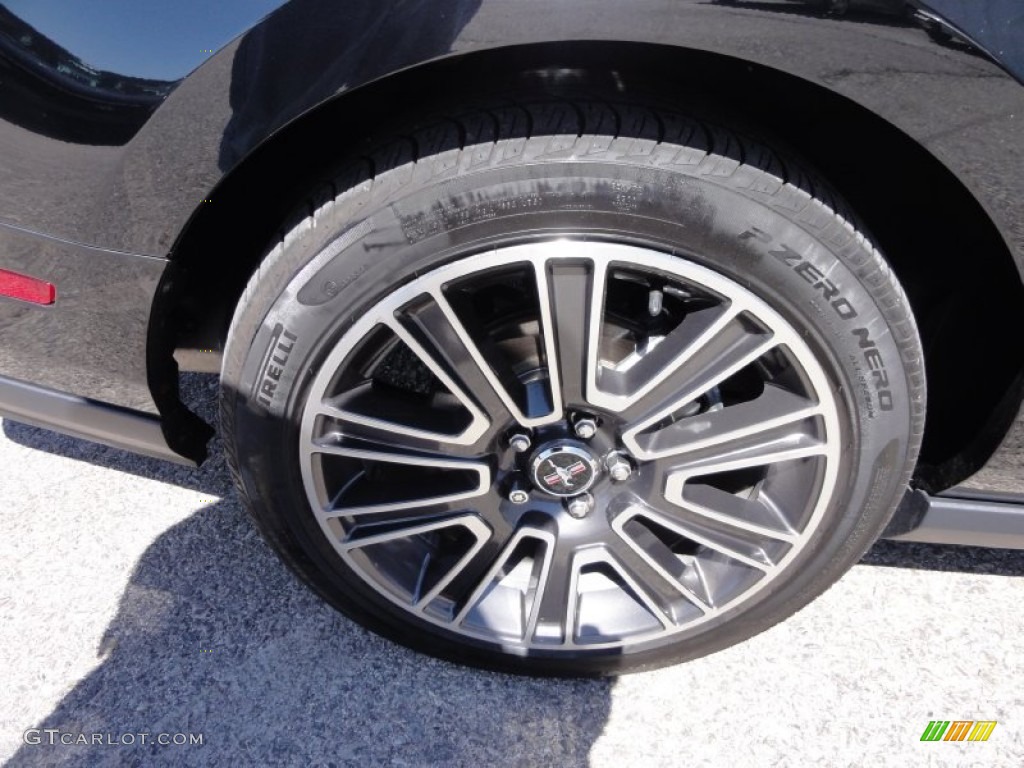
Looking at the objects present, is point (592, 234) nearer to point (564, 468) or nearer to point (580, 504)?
point (564, 468)

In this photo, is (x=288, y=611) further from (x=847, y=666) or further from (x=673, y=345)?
(x=847, y=666)

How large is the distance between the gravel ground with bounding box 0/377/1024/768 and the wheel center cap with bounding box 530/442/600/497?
1.80 feet

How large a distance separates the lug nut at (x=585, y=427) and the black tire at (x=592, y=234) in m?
0.35

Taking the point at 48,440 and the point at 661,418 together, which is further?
the point at 48,440

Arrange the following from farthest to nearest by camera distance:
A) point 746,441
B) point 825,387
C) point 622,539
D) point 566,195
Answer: point 622,539, point 746,441, point 825,387, point 566,195

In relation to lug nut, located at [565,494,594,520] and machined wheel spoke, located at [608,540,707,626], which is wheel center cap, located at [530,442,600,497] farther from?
machined wheel spoke, located at [608,540,707,626]

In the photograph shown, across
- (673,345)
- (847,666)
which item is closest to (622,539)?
(673,345)

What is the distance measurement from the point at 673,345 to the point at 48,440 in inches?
73.2

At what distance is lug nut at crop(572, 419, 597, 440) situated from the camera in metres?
1.49

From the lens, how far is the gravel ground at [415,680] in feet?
5.67

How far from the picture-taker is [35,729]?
1.76m

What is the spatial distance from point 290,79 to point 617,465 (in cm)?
85

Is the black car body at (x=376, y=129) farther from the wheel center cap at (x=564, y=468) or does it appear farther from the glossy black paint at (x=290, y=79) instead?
the wheel center cap at (x=564, y=468)

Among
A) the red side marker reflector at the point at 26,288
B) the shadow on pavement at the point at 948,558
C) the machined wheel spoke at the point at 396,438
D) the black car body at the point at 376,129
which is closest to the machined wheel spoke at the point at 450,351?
the machined wheel spoke at the point at 396,438
